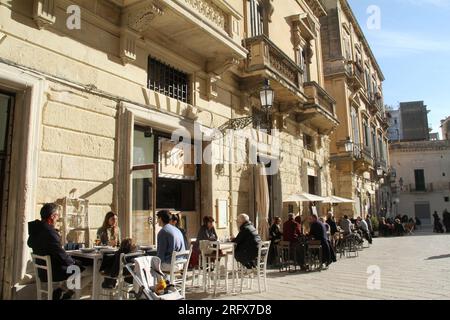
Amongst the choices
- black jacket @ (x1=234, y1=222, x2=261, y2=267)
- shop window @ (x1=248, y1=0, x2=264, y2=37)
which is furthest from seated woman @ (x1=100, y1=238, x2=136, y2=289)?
shop window @ (x1=248, y1=0, x2=264, y2=37)

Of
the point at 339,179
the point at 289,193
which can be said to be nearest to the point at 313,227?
the point at 289,193

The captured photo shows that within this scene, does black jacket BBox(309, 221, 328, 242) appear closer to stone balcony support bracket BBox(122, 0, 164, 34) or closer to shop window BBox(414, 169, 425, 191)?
stone balcony support bracket BBox(122, 0, 164, 34)

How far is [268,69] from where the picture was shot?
445 inches

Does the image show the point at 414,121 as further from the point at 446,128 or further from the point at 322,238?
the point at 322,238

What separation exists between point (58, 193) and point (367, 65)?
107ft

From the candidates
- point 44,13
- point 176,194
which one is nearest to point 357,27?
point 176,194

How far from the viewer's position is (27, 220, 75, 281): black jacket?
15.6ft

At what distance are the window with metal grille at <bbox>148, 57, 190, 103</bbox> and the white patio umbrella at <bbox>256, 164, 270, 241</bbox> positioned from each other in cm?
324

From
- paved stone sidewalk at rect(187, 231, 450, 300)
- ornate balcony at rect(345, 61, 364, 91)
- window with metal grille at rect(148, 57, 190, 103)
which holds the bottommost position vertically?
paved stone sidewalk at rect(187, 231, 450, 300)

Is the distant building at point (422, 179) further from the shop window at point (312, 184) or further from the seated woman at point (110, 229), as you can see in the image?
the seated woman at point (110, 229)

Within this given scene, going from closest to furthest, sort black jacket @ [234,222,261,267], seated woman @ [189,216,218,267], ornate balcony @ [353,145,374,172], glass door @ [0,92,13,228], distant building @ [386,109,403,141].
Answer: glass door @ [0,92,13,228], black jacket @ [234,222,261,267], seated woman @ [189,216,218,267], ornate balcony @ [353,145,374,172], distant building @ [386,109,403,141]

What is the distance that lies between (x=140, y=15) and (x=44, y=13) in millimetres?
1955

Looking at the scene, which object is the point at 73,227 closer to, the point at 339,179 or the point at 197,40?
the point at 197,40

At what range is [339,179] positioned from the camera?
23.8m
